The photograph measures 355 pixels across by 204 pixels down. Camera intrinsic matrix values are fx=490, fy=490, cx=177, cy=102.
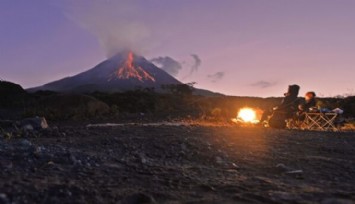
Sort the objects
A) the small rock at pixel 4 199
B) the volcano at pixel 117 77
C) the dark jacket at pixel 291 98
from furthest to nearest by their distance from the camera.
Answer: the volcano at pixel 117 77
the dark jacket at pixel 291 98
the small rock at pixel 4 199

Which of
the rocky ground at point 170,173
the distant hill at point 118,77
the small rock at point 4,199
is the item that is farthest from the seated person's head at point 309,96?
the distant hill at point 118,77

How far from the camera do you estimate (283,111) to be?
13602 millimetres

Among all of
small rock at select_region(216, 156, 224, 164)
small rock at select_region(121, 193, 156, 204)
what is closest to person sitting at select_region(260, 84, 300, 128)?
small rock at select_region(216, 156, 224, 164)

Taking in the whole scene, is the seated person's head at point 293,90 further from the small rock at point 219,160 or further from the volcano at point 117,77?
the volcano at point 117,77

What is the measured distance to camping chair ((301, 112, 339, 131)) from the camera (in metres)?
13.4

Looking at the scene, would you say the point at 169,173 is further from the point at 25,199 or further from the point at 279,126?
the point at 279,126

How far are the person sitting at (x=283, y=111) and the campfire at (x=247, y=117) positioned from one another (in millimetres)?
376

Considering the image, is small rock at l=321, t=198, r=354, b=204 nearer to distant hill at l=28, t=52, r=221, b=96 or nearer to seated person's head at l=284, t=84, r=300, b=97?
seated person's head at l=284, t=84, r=300, b=97

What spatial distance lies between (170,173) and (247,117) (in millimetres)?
9857

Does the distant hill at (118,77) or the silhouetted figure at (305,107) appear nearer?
the silhouetted figure at (305,107)

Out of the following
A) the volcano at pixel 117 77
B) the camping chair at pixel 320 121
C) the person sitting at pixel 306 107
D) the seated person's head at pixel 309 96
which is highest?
the volcano at pixel 117 77

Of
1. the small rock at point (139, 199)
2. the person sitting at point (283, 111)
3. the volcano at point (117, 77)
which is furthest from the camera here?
the volcano at point (117, 77)

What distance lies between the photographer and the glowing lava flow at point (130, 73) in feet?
284

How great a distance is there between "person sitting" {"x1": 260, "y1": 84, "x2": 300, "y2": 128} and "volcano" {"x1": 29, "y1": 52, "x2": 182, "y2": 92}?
64.6 metres
